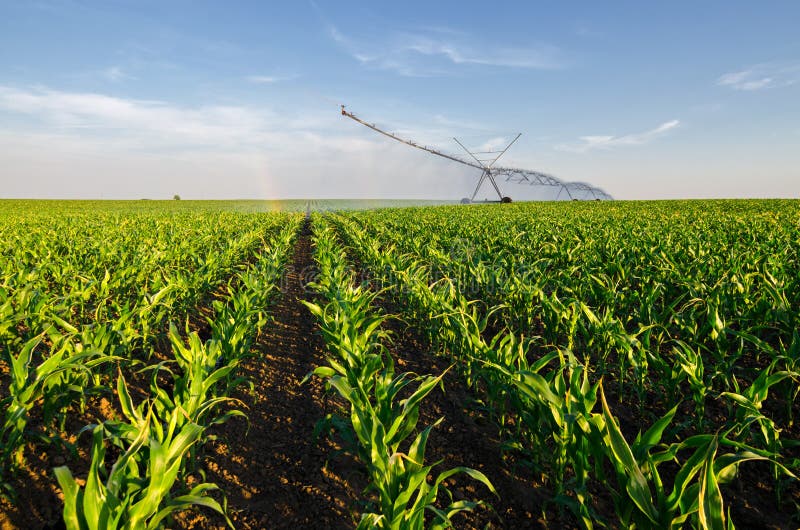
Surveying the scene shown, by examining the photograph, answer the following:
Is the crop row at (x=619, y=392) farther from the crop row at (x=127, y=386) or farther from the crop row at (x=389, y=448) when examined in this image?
the crop row at (x=127, y=386)

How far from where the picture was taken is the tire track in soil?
99.3 inches

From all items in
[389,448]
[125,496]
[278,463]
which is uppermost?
[125,496]

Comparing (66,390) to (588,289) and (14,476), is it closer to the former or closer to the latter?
(14,476)

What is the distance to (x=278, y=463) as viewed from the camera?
9.94ft

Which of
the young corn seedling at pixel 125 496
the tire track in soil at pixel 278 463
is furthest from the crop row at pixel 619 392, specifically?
the young corn seedling at pixel 125 496

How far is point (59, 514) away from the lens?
2.46 m

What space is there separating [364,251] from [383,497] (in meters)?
7.68

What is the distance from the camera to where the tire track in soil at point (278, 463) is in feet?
8.28

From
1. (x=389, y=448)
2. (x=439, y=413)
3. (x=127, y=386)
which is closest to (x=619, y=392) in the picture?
(x=439, y=413)

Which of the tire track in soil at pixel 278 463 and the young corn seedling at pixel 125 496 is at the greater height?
the young corn seedling at pixel 125 496

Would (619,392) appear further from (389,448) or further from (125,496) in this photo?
(125,496)

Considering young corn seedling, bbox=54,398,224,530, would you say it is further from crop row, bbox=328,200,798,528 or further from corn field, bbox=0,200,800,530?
crop row, bbox=328,200,798,528

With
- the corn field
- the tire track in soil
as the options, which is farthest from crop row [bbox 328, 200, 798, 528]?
the tire track in soil

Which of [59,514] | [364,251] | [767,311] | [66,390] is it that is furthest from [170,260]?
[767,311]
